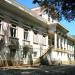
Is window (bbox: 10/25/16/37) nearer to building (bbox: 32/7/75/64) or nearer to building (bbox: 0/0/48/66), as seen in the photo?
building (bbox: 0/0/48/66)

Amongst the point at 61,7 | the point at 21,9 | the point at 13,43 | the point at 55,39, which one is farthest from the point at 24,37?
the point at 61,7

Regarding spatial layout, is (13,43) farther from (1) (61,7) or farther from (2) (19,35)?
(1) (61,7)

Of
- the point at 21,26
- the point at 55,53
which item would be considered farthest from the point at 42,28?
the point at 21,26

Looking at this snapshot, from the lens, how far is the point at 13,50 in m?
29.0

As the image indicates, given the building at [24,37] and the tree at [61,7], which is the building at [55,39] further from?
the tree at [61,7]

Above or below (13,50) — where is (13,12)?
above

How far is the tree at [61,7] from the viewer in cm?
1670

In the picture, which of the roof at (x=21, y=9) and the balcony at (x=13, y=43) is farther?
the balcony at (x=13, y=43)

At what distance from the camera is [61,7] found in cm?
1766

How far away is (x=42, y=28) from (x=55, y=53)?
5080 mm

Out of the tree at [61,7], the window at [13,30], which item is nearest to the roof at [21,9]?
the window at [13,30]

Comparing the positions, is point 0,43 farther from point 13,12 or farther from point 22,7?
point 22,7

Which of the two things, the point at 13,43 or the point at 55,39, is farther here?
the point at 55,39

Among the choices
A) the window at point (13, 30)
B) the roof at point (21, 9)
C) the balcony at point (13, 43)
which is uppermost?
the roof at point (21, 9)
